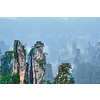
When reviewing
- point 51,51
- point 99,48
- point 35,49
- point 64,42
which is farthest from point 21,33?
point 99,48

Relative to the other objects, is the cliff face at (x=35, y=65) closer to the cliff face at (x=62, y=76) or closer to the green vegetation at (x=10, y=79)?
the green vegetation at (x=10, y=79)

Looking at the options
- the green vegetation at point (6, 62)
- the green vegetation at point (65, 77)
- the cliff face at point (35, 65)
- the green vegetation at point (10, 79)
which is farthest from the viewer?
the cliff face at point (35, 65)

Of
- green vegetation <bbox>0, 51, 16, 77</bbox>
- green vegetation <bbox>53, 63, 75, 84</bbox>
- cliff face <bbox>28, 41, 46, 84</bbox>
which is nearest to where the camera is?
green vegetation <bbox>53, 63, 75, 84</bbox>

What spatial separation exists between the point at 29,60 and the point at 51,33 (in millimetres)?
3733

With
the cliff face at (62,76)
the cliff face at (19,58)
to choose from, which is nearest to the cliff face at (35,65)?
the cliff face at (19,58)

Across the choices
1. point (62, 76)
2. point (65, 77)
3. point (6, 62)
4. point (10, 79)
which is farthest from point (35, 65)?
point (65, 77)

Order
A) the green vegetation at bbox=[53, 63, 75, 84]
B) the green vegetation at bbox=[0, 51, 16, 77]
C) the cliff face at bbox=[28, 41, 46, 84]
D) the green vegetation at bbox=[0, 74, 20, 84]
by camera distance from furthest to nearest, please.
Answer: the cliff face at bbox=[28, 41, 46, 84]
the green vegetation at bbox=[0, 51, 16, 77]
the green vegetation at bbox=[53, 63, 75, 84]
the green vegetation at bbox=[0, 74, 20, 84]

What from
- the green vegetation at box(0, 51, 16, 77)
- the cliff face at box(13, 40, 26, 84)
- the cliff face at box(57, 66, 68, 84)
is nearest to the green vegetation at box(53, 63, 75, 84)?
the cliff face at box(57, 66, 68, 84)

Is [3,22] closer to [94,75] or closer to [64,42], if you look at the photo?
[64,42]

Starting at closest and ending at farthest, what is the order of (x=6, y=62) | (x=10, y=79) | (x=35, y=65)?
(x=10, y=79)
(x=6, y=62)
(x=35, y=65)

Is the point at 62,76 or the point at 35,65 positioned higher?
the point at 35,65

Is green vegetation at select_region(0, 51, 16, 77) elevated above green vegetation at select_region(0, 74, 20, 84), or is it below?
above

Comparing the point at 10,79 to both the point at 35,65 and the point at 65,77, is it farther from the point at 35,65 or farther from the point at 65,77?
the point at 65,77

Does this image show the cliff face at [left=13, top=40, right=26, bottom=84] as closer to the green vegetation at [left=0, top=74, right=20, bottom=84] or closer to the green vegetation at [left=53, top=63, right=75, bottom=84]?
the green vegetation at [left=0, top=74, right=20, bottom=84]
